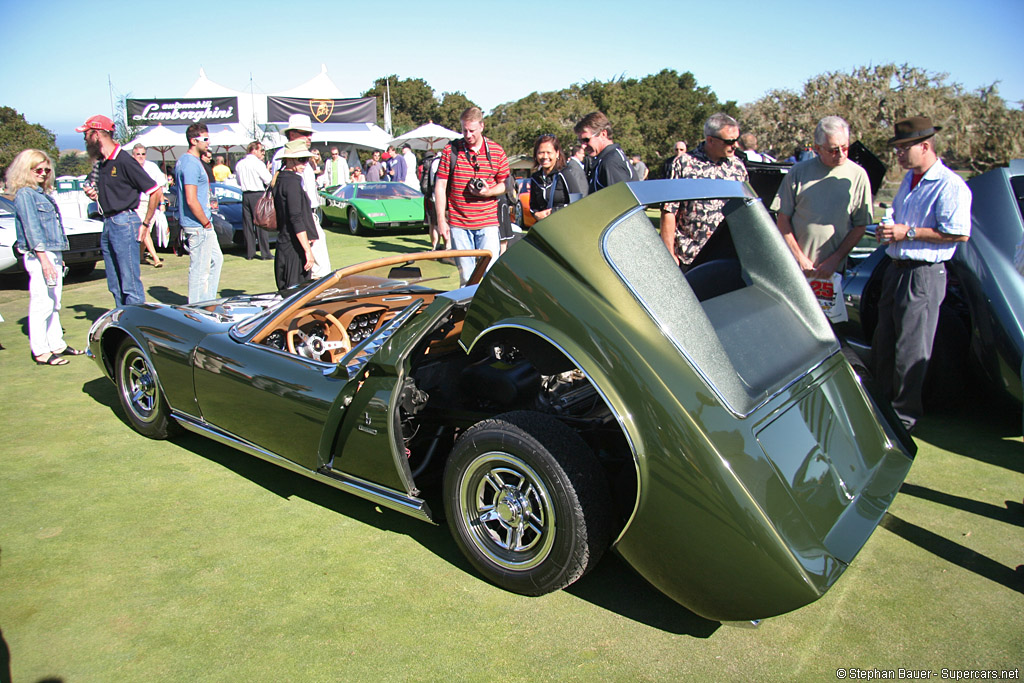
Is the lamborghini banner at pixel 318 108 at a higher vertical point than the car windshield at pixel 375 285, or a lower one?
higher

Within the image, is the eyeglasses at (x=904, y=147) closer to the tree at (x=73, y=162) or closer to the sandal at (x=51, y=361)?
the sandal at (x=51, y=361)

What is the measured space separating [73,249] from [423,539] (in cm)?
875

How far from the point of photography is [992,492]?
11.2 ft

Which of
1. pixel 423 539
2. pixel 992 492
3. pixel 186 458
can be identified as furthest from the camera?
pixel 186 458

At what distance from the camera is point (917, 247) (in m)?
3.93

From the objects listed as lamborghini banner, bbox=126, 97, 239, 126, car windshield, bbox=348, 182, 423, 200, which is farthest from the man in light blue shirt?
lamborghini banner, bbox=126, 97, 239, 126

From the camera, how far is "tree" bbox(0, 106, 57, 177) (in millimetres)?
26766

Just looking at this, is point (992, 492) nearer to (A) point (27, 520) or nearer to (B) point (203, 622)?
(B) point (203, 622)

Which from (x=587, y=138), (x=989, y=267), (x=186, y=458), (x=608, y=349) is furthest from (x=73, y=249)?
(x=989, y=267)

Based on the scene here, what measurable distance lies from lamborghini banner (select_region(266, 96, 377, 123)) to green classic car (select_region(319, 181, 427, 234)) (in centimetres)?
1479

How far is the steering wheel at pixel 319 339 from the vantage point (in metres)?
3.68

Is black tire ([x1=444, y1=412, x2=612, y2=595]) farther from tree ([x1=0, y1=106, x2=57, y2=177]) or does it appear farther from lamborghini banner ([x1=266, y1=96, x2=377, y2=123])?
tree ([x1=0, y1=106, x2=57, y2=177])

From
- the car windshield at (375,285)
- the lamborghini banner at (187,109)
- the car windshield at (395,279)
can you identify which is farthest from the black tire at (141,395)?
the lamborghini banner at (187,109)

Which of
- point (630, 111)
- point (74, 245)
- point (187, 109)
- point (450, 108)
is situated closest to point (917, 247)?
point (74, 245)
